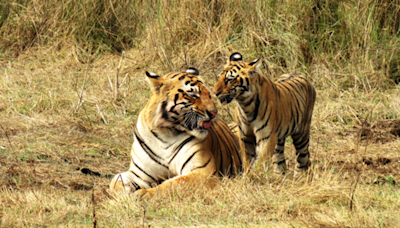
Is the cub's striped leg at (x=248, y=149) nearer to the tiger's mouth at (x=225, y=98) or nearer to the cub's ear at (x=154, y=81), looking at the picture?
the tiger's mouth at (x=225, y=98)

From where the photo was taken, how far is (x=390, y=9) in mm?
7109

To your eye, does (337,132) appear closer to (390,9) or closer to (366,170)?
(366,170)

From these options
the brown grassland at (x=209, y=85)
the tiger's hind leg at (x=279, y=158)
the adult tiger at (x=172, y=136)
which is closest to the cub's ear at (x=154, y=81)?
the adult tiger at (x=172, y=136)

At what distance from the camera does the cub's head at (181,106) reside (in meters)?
3.80

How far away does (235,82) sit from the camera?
423 centimetres

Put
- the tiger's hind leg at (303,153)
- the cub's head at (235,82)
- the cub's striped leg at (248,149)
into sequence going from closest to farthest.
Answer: the cub's head at (235,82), the cub's striped leg at (248,149), the tiger's hind leg at (303,153)

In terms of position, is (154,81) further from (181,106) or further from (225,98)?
(225,98)

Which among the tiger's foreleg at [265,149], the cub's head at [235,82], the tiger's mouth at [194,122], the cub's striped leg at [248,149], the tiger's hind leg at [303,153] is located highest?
the cub's head at [235,82]

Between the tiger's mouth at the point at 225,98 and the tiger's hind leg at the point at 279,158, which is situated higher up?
the tiger's mouth at the point at 225,98

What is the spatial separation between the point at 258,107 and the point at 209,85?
2.53 metres

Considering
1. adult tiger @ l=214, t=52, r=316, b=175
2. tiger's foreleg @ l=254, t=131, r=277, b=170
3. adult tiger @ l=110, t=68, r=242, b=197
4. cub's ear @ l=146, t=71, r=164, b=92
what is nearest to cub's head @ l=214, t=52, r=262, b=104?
adult tiger @ l=214, t=52, r=316, b=175

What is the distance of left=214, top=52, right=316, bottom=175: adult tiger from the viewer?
13.9ft

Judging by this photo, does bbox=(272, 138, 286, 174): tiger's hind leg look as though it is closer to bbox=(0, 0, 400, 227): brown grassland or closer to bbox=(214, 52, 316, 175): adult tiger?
bbox=(214, 52, 316, 175): adult tiger

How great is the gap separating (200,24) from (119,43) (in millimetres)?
1931
